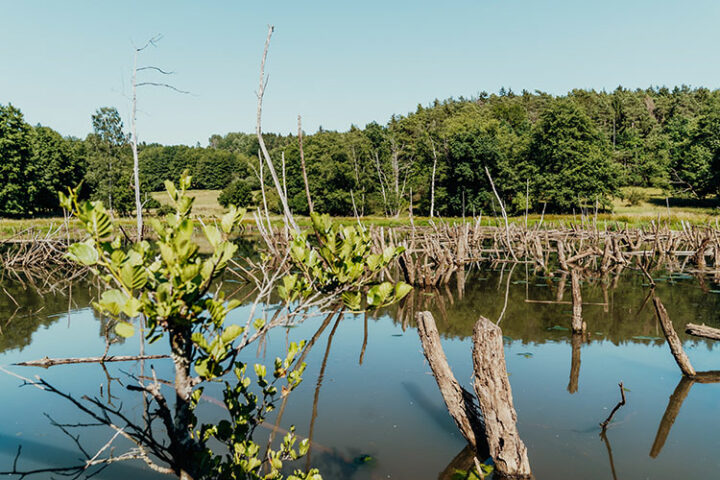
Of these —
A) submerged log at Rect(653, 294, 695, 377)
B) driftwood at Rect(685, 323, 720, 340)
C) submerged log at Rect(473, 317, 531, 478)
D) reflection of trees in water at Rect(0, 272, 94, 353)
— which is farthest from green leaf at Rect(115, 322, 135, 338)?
reflection of trees in water at Rect(0, 272, 94, 353)

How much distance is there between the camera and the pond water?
17.7 ft

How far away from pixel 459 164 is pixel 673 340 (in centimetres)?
4264

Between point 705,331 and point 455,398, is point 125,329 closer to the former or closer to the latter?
point 455,398

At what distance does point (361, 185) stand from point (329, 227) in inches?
2170

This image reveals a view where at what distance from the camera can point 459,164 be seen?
48.7 m

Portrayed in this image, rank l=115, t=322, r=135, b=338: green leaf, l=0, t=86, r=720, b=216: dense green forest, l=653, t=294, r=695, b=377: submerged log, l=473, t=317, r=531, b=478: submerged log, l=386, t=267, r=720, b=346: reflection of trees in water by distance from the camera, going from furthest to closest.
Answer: l=0, t=86, r=720, b=216: dense green forest < l=386, t=267, r=720, b=346: reflection of trees in water < l=653, t=294, r=695, b=377: submerged log < l=473, t=317, r=531, b=478: submerged log < l=115, t=322, r=135, b=338: green leaf

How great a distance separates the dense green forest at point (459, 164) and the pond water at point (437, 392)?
2528 centimetres

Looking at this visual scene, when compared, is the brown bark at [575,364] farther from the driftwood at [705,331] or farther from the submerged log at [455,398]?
the submerged log at [455,398]

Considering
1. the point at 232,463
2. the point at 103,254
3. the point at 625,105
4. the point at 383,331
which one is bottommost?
the point at 383,331

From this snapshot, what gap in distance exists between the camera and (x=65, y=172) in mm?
55969

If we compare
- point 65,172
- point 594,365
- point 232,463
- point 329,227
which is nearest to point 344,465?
point 232,463

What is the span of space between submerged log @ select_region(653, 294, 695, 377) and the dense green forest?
28.5 meters

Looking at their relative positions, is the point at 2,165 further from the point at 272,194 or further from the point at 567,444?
the point at 567,444

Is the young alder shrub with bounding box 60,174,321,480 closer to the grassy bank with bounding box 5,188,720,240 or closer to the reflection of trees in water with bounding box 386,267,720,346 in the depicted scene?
the reflection of trees in water with bounding box 386,267,720,346
